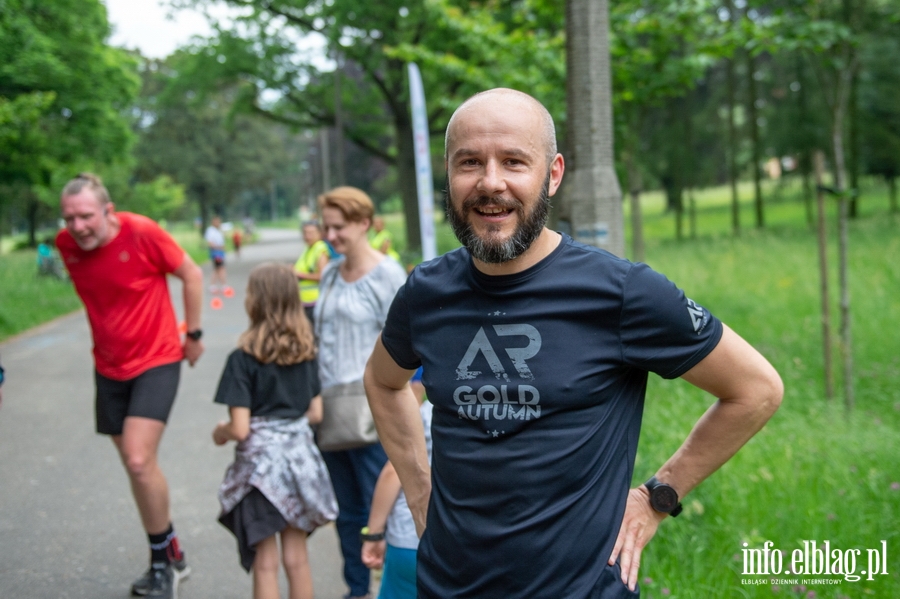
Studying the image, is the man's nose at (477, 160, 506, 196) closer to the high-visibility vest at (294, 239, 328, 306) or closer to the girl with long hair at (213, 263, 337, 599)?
the girl with long hair at (213, 263, 337, 599)

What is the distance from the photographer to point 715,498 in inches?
186

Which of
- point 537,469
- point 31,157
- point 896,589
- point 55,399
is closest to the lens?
point 537,469

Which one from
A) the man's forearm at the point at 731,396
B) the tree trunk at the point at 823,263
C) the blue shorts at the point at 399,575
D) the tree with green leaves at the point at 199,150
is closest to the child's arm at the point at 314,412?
the blue shorts at the point at 399,575

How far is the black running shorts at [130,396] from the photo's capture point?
453 cm

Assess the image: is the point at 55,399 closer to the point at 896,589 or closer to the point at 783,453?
the point at 783,453

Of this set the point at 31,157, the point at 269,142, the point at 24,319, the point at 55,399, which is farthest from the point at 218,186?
the point at 55,399

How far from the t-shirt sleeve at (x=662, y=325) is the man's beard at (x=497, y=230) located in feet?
0.82

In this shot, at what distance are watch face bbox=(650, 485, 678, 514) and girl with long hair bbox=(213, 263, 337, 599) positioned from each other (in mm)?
2204

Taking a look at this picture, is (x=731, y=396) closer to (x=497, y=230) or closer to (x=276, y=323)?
(x=497, y=230)

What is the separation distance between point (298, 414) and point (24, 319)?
13.9m

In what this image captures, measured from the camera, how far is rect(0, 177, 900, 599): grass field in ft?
13.1

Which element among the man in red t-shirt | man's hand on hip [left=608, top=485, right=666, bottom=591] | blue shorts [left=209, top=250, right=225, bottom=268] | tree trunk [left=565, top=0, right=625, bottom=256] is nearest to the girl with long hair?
the man in red t-shirt

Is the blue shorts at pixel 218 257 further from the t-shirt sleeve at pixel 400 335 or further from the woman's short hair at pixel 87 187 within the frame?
the t-shirt sleeve at pixel 400 335

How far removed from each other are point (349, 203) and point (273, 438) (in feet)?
3.80
